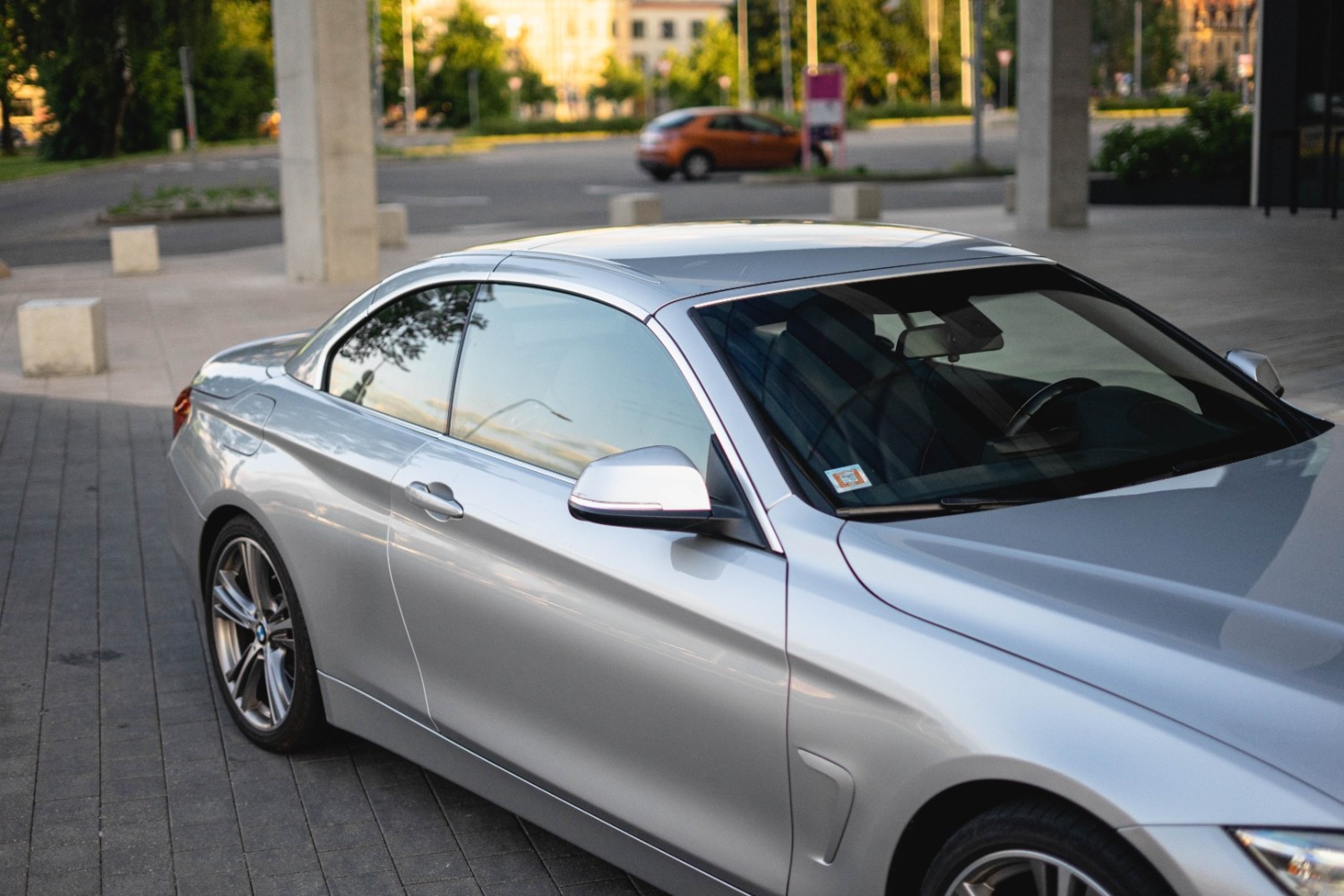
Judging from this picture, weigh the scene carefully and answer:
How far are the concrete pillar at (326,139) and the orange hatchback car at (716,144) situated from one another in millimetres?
19592

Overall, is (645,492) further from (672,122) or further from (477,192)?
(672,122)

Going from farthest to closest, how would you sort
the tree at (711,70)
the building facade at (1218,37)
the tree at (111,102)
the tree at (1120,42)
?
1. the tree at (711,70)
2. the tree at (1120,42)
3. the tree at (111,102)
4. the building facade at (1218,37)

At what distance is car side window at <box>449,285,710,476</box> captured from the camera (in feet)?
11.3

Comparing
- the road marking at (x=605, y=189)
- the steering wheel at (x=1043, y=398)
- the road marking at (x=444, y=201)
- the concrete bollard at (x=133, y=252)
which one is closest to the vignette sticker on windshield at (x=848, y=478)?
the steering wheel at (x=1043, y=398)

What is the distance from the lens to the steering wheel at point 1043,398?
344 cm

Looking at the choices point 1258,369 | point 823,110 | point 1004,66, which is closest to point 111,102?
point 823,110

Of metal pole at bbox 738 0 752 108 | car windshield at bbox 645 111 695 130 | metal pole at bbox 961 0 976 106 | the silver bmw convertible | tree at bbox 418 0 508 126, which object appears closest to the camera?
the silver bmw convertible

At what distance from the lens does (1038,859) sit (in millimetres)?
2438

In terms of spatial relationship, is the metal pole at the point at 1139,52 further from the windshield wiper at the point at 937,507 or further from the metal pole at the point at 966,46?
the windshield wiper at the point at 937,507

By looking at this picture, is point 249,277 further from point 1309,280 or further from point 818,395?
point 818,395

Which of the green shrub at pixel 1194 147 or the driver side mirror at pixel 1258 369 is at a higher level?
the green shrub at pixel 1194 147

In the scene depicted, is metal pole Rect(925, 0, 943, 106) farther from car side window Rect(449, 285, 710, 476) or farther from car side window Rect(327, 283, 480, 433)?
car side window Rect(449, 285, 710, 476)

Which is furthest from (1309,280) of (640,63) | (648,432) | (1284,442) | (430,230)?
(640,63)

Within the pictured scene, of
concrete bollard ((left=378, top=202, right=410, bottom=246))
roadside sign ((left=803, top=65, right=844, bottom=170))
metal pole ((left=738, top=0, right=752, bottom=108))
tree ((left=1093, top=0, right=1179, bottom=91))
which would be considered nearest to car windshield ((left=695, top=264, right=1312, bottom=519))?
concrete bollard ((left=378, top=202, right=410, bottom=246))
